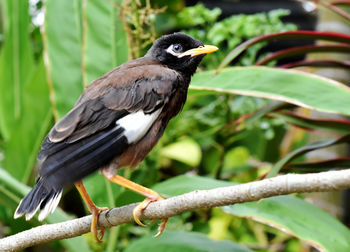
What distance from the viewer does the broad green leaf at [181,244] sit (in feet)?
5.65

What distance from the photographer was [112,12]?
203 centimetres

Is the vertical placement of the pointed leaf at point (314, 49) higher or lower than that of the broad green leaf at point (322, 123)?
higher

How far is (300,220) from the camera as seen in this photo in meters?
1.50

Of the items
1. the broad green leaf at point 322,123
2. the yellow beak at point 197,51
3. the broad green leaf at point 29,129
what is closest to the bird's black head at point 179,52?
the yellow beak at point 197,51

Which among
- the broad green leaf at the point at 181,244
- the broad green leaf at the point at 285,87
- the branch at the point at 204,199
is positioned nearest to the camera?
the branch at the point at 204,199

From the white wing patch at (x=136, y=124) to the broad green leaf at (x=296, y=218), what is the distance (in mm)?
287

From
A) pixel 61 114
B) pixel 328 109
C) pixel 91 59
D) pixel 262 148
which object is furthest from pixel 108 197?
pixel 262 148

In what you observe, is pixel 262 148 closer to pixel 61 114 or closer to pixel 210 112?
pixel 210 112

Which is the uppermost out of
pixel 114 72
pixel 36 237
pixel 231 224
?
pixel 114 72

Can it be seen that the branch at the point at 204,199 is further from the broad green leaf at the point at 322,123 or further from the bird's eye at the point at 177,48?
the broad green leaf at the point at 322,123

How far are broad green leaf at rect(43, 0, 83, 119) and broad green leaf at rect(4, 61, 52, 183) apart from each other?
11.8 inches

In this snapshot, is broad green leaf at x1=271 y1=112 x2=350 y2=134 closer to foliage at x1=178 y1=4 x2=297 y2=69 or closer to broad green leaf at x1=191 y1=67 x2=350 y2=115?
broad green leaf at x1=191 y1=67 x2=350 y2=115

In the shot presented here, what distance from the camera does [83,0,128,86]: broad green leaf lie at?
198 centimetres

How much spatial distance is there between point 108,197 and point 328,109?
0.88 meters
